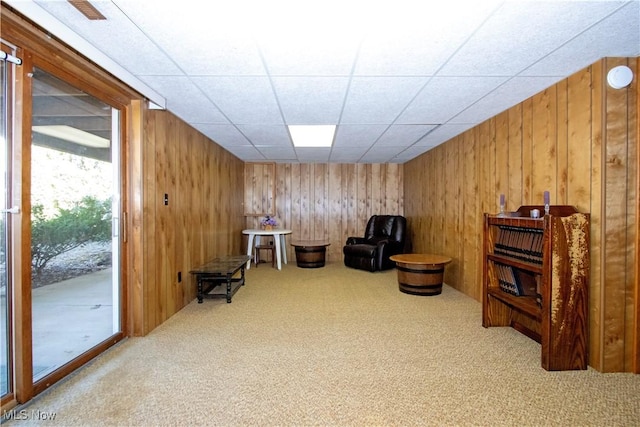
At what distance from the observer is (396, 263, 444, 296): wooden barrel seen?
12.2 ft

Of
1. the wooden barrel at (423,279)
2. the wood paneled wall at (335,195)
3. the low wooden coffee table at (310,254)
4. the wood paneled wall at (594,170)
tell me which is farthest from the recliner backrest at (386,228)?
the wood paneled wall at (594,170)

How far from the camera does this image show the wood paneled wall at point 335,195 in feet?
20.9

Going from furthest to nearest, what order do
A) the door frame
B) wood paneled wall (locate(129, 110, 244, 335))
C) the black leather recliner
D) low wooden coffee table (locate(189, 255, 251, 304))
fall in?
the black leather recliner
low wooden coffee table (locate(189, 255, 251, 304))
wood paneled wall (locate(129, 110, 244, 335))
the door frame

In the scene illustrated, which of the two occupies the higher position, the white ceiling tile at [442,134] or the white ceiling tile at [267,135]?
the white ceiling tile at [267,135]

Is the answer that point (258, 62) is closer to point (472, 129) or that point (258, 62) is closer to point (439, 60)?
point (439, 60)

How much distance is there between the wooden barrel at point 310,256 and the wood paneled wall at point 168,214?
1630mm

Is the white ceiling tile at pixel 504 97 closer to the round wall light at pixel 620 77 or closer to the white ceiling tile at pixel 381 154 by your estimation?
the round wall light at pixel 620 77

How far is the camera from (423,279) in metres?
3.71

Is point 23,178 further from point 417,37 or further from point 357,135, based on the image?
point 357,135

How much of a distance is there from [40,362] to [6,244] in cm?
81

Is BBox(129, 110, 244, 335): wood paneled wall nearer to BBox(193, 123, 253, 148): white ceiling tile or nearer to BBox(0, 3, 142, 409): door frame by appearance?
BBox(193, 123, 253, 148): white ceiling tile

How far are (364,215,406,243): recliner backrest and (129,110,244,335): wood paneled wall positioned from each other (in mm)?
2975

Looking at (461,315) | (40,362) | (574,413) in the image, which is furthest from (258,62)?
(461,315)

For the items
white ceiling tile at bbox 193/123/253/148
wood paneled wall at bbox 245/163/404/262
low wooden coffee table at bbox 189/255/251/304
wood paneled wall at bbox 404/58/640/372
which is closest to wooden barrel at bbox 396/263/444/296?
wood paneled wall at bbox 404/58/640/372
